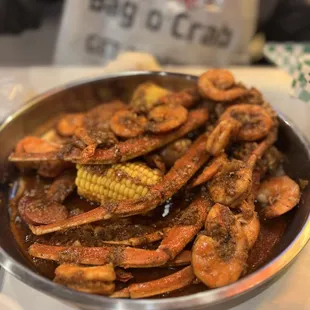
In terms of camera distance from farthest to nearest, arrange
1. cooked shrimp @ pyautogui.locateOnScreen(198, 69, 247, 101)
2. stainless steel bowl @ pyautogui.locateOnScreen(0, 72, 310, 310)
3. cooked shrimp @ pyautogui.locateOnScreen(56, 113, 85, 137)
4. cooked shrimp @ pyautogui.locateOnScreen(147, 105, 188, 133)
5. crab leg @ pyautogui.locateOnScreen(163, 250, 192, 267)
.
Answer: cooked shrimp @ pyautogui.locateOnScreen(56, 113, 85, 137), cooked shrimp @ pyautogui.locateOnScreen(198, 69, 247, 101), cooked shrimp @ pyautogui.locateOnScreen(147, 105, 188, 133), crab leg @ pyautogui.locateOnScreen(163, 250, 192, 267), stainless steel bowl @ pyautogui.locateOnScreen(0, 72, 310, 310)

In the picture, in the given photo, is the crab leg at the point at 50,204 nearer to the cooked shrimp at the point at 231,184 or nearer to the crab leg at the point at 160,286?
the crab leg at the point at 160,286

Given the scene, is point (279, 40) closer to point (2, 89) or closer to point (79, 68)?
point (79, 68)

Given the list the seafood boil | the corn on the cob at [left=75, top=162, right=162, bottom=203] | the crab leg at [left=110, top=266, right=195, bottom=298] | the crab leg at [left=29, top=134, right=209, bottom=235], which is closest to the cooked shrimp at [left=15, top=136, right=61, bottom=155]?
the seafood boil

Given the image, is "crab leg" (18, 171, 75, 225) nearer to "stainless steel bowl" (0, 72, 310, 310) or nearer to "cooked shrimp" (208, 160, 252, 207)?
"stainless steel bowl" (0, 72, 310, 310)

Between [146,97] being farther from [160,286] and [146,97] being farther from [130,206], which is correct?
[160,286]

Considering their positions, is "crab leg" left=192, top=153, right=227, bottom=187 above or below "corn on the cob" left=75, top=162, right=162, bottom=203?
above

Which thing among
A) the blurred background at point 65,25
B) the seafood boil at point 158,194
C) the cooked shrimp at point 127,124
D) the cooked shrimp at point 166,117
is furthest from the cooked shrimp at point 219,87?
the blurred background at point 65,25

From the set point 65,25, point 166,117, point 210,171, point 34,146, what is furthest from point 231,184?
point 65,25
